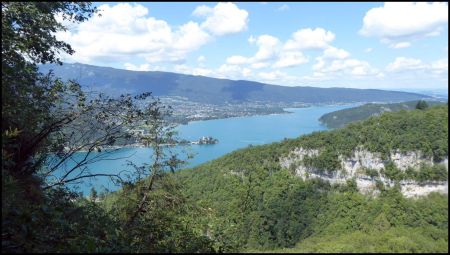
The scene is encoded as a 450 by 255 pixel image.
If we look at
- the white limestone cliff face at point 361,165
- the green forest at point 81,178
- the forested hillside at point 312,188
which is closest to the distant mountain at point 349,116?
the forested hillside at point 312,188

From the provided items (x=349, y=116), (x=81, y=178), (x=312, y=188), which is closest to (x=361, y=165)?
(x=312, y=188)

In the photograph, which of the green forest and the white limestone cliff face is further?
the white limestone cliff face

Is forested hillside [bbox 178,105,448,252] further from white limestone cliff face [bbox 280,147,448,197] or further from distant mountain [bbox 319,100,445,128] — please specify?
distant mountain [bbox 319,100,445,128]

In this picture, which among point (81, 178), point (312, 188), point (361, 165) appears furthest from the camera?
point (312, 188)

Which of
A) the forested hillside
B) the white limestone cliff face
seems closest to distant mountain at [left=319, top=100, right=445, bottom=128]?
the forested hillside

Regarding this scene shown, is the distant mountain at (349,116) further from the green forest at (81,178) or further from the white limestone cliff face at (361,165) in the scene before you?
the green forest at (81,178)

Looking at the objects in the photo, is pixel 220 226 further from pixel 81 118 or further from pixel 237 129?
pixel 237 129

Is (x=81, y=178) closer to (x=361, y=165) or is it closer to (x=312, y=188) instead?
(x=312, y=188)

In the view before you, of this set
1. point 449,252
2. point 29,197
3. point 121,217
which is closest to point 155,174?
point 121,217
